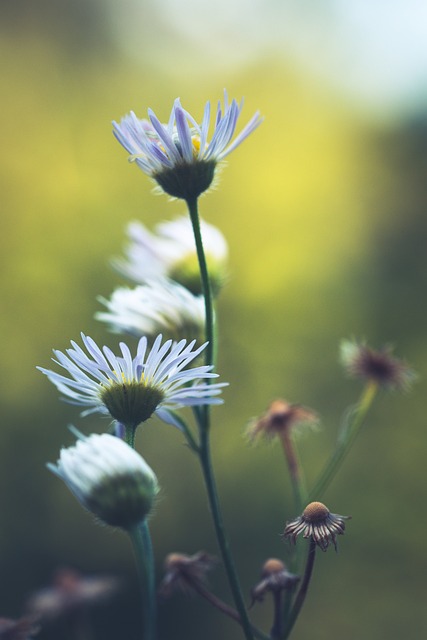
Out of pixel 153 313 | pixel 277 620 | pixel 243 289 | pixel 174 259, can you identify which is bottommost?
pixel 277 620

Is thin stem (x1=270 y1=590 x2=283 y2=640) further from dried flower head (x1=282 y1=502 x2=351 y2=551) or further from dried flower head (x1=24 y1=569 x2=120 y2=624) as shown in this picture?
dried flower head (x1=24 y1=569 x2=120 y2=624)

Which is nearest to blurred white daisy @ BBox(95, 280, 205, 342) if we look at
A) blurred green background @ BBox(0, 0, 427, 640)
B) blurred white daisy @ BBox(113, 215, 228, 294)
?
blurred white daisy @ BBox(113, 215, 228, 294)

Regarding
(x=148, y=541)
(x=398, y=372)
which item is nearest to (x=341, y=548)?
(x=398, y=372)

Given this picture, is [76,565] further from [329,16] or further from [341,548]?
[329,16]

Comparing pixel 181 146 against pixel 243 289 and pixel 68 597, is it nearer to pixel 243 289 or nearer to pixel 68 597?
pixel 68 597

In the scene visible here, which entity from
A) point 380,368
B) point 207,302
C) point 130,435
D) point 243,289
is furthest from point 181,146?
point 243,289

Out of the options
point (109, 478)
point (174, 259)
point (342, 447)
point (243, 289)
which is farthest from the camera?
point (243, 289)
